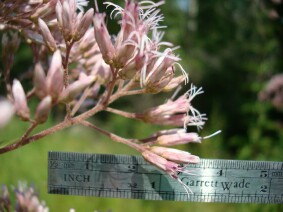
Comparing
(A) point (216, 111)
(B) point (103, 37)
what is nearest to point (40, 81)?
(B) point (103, 37)

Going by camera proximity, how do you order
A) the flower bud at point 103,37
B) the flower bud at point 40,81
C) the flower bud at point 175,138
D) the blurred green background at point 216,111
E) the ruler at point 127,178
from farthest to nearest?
the blurred green background at point 216,111
the ruler at point 127,178
the flower bud at point 175,138
the flower bud at point 103,37
the flower bud at point 40,81

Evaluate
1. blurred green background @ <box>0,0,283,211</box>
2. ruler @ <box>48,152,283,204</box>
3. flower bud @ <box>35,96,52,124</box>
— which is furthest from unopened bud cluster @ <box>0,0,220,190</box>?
blurred green background @ <box>0,0,283,211</box>

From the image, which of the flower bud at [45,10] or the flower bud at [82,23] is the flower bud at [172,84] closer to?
the flower bud at [82,23]

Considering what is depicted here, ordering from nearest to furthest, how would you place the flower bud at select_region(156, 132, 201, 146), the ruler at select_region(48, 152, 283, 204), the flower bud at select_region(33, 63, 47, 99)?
the flower bud at select_region(33, 63, 47, 99)
the flower bud at select_region(156, 132, 201, 146)
the ruler at select_region(48, 152, 283, 204)

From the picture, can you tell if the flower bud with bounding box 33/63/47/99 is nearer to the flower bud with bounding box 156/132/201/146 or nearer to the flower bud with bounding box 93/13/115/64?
the flower bud with bounding box 93/13/115/64

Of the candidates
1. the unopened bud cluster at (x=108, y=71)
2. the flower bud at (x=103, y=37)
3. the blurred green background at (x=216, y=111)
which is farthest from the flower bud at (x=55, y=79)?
the blurred green background at (x=216, y=111)

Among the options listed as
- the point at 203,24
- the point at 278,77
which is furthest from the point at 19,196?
the point at 203,24
